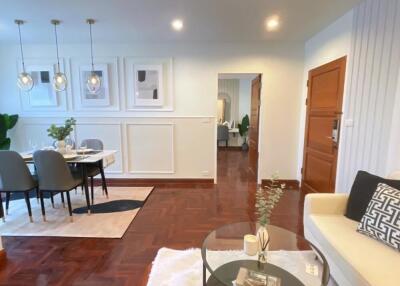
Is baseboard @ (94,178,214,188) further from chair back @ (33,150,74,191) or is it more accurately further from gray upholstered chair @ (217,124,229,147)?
gray upholstered chair @ (217,124,229,147)

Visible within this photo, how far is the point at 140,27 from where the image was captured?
10.8 ft

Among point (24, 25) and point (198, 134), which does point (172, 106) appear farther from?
point (24, 25)

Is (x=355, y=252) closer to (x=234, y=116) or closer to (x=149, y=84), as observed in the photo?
(x=149, y=84)

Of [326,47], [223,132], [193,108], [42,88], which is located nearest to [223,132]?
[223,132]

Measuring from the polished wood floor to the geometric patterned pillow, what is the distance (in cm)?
112

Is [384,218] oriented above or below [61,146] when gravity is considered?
below

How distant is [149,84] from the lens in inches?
162

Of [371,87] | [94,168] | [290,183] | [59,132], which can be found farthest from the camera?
[290,183]

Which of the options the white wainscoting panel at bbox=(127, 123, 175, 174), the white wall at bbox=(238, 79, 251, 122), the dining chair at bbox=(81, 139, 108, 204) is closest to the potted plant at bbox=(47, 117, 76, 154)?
the dining chair at bbox=(81, 139, 108, 204)

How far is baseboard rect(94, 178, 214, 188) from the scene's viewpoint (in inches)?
165

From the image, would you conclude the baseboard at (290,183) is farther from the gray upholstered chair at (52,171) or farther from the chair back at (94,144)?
the gray upholstered chair at (52,171)

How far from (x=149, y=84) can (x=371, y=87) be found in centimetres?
318

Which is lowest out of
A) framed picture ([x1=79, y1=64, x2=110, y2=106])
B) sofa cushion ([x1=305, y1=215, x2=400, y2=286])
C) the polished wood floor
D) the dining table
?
the polished wood floor

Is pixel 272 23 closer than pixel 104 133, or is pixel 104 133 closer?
pixel 272 23
